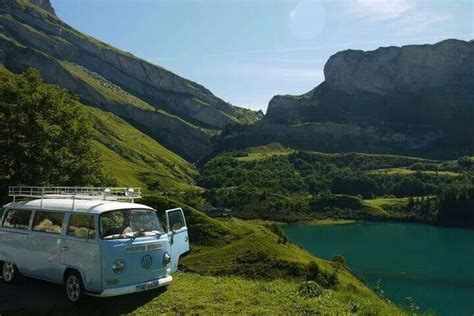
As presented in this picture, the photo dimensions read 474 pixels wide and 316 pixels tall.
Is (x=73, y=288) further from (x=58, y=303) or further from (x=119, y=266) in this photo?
(x=119, y=266)

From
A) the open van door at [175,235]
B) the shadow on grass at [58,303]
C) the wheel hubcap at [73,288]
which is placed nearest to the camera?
the shadow on grass at [58,303]

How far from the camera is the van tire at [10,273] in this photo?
2039cm

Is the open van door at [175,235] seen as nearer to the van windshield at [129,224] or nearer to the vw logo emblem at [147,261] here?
the van windshield at [129,224]

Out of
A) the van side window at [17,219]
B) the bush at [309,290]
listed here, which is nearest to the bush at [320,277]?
the bush at [309,290]

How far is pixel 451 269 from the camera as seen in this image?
368 feet

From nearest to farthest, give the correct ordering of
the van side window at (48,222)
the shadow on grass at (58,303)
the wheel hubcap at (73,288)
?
the shadow on grass at (58,303) < the wheel hubcap at (73,288) < the van side window at (48,222)

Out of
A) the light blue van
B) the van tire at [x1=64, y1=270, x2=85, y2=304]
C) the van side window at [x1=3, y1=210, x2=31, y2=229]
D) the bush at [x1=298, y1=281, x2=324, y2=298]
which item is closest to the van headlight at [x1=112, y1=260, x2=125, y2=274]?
the light blue van

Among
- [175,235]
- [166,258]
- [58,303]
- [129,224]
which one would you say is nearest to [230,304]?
[166,258]

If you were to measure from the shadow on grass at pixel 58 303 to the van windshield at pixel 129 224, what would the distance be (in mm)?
2370

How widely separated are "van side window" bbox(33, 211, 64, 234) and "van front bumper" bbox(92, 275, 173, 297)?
353 cm

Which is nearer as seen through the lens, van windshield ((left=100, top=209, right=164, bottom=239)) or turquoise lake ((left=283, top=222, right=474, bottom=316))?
van windshield ((left=100, top=209, right=164, bottom=239))

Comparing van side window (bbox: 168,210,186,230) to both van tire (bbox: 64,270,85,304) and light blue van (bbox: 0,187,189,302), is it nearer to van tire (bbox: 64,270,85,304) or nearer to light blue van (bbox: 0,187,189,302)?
light blue van (bbox: 0,187,189,302)

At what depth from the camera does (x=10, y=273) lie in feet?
67.7

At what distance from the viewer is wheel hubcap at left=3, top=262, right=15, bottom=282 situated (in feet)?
67.3
